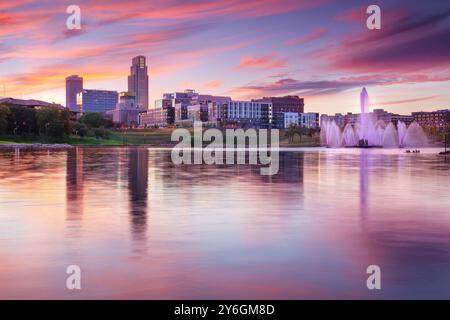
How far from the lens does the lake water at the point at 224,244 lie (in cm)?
1002

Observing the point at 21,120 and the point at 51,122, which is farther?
the point at 21,120

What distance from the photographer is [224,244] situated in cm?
1395

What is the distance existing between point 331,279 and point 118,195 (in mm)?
16660

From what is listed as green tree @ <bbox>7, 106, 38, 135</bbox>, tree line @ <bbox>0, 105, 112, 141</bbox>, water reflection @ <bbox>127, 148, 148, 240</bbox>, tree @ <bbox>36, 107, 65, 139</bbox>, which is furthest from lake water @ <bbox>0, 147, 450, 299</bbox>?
green tree @ <bbox>7, 106, 38, 135</bbox>

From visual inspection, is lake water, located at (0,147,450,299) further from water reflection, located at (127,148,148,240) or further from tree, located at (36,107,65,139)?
tree, located at (36,107,65,139)

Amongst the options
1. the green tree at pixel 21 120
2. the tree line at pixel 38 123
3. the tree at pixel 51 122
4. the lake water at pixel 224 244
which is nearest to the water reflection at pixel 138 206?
the lake water at pixel 224 244

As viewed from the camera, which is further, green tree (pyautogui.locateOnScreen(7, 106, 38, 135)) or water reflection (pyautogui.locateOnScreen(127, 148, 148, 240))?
green tree (pyautogui.locateOnScreen(7, 106, 38, 135))

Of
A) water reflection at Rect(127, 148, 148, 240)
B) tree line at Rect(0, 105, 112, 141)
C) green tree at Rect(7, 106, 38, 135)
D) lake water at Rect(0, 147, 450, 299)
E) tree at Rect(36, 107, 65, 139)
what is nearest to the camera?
lake water at Rect(0, 147, 450, 299)

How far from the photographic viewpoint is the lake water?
1002 cm

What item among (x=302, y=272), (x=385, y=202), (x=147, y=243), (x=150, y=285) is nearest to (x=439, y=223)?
(x=385, y=202)

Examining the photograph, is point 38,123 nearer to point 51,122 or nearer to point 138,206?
point 51,122

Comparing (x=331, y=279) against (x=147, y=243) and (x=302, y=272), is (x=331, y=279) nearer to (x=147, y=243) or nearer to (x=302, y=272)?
(x=302, y=272)

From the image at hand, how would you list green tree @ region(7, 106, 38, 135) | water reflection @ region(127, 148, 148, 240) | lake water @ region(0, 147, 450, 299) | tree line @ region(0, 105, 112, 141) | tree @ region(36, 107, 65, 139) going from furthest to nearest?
green tree @ region(7, 106, 38, 135)
tree line @ region(0, 105, 112, 141)
tree @ region(36, 107, 65, 139)
water reflection @ region(127, 148, 148, 240)
lake water @ region(0, 147, 450, 299)

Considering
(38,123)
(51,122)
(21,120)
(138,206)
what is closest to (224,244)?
(138,206)
